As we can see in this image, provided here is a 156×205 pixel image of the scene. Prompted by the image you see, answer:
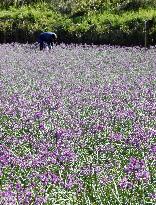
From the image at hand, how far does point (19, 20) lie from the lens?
22688 millimetres

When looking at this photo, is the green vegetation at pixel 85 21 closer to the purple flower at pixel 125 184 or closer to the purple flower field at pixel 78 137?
the purple flower field at pixel 78 137

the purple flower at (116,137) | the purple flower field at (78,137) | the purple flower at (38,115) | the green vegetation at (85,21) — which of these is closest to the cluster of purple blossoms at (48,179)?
the purple flower field at (78,137)

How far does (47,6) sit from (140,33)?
9402mm

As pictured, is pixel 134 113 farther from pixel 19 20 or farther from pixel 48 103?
pixel 19 20

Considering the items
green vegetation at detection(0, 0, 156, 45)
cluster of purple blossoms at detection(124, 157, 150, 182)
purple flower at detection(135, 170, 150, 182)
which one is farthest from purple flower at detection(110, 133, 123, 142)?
green vegetation at detection(0, 0, 156, 45)

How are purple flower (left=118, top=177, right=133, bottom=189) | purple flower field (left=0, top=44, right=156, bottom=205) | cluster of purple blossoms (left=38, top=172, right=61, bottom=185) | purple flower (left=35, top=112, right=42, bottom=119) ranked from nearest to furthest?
purple flower (left=118, top=177, right=133, bottom=189) < cluster of purple blossoms (left=38, top=172, right=61, bottom=185) < purple flower field (left=0, top=44, right=156, bottom=205) < purple flower (left=35, top=112, right=42, bottom=119)

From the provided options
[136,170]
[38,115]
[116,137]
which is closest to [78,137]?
[116,137]

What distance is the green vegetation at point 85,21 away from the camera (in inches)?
722

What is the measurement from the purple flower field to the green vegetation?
26.2 ft

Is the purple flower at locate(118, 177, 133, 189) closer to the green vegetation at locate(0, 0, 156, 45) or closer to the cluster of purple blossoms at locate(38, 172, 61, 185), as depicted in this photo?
the cluster of purple blossoms at locate(38, 172, 61, 185)

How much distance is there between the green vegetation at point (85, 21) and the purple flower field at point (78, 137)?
7976 mm

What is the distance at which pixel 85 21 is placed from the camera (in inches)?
818

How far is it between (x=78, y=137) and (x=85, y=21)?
53.3 ft

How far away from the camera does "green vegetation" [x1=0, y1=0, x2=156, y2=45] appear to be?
18.3 m
